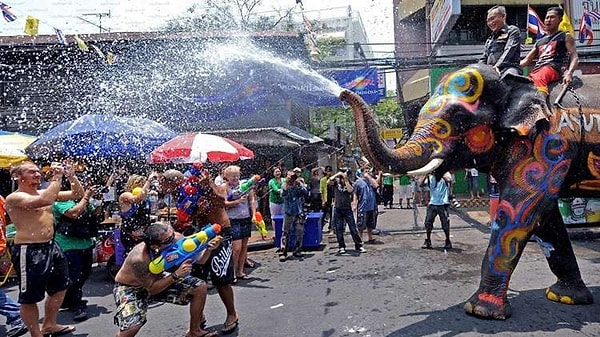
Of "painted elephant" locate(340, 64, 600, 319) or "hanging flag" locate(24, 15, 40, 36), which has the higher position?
"hanging flag" locate(24, 15, 40, 36)

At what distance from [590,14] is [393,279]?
16.2m

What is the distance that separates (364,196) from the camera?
10188 mm

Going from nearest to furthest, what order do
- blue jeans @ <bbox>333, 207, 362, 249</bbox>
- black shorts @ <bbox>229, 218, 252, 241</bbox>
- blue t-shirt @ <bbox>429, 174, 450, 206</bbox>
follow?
black shorts @ <bbox>229, 218, 252, 241</bbox>
blue t-shirt @ <bbox>429, 174, 450, 206</bbox>
blue jeans @ <bbox>333, 207, 362, 249</bbox>

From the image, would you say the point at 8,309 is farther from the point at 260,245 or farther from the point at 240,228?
the point at 260,245

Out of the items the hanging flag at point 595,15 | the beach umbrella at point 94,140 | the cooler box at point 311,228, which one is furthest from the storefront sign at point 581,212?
the hanging flag at point 595,15

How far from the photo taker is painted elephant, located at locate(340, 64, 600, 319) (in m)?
4.60

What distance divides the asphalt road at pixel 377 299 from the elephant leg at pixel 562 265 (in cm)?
13

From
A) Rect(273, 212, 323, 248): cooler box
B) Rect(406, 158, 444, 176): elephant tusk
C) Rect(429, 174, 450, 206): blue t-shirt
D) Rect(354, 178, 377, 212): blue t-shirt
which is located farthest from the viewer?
Rect(354, 178, 377, 212): blue t-shirt

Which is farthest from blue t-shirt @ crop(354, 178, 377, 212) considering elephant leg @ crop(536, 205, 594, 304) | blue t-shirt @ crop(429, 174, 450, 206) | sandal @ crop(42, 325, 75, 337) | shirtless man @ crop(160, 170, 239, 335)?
sandal @ crop(42, 325, 75, 337)

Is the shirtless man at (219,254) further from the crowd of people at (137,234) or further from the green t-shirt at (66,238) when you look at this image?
the green t-shirt at (66,238)

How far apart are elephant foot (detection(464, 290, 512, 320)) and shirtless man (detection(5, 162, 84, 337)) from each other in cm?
427

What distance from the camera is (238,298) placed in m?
6.32

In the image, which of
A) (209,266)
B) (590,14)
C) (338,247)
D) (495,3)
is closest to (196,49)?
(338,247)

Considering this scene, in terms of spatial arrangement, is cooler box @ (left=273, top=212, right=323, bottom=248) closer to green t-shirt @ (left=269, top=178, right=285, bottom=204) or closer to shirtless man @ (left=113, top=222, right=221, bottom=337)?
green t-shirt @ (left=269, top=178, right=285, bottom=204)
